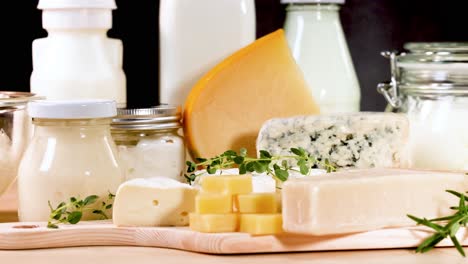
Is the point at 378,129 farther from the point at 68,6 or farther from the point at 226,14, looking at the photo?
the point at 68,6

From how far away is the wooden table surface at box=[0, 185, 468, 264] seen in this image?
1147mm

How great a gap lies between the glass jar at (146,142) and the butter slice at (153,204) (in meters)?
0.19

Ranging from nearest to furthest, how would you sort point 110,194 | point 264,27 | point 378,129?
point 110,194 < point 378,129 < point 264,27

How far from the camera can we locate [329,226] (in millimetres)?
1150

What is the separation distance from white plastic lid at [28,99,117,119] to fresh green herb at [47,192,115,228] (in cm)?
9

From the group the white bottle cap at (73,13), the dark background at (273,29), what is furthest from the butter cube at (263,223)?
the dark background at (273,29)

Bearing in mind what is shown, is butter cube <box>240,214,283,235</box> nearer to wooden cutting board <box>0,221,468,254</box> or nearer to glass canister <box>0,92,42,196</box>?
wooden cutting board <box>0,221,468,254</box>

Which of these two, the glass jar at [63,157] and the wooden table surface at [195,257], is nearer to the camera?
the wooden table surface at [195,257]

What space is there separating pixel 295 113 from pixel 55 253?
453mm

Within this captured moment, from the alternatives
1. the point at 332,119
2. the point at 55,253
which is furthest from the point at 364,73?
the point at 55,253

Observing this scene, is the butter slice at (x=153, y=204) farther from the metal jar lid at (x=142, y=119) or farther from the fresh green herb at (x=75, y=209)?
the metal jar lid at (x=142, y=119)

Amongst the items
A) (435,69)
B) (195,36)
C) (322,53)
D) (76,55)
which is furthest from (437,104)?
(76,55)

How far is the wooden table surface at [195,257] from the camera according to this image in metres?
1.15

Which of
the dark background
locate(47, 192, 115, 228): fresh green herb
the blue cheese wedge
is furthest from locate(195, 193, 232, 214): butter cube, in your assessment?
the dark background
